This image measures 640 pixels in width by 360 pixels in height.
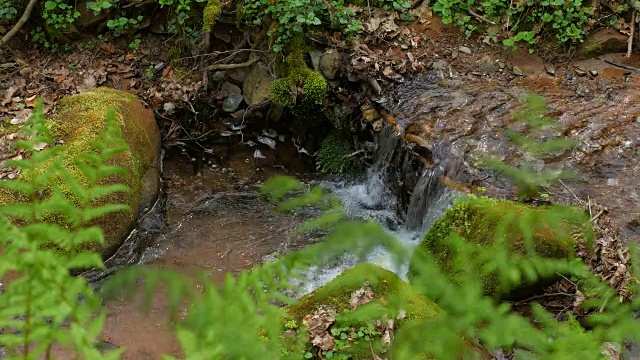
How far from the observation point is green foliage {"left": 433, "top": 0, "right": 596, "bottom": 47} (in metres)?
6.93

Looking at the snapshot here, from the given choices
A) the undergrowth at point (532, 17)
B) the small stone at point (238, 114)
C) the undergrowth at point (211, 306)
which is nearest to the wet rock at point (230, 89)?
the small stone at point (238, 114)

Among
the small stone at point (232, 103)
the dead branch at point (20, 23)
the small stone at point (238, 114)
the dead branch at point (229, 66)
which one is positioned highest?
the dead branch at point (20, 23)

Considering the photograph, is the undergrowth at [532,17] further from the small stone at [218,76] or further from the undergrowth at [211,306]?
the undergrowth at [211,306]

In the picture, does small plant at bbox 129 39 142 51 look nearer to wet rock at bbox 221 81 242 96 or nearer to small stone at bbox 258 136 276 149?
wet rock at bbox 221 81 242 96

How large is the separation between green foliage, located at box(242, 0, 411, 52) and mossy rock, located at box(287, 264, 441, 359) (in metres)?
3.99

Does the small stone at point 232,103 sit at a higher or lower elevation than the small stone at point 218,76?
lower

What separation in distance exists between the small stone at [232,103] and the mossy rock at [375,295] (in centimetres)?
448

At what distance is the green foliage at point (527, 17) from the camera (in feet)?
22.7

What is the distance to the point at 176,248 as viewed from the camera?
5.81m

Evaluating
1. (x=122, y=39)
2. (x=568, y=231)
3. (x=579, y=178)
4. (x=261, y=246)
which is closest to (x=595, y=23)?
(x=579, y=178)

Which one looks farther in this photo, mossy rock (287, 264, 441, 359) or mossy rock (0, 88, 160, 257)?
mossy rock (0, 88, 160, 257)

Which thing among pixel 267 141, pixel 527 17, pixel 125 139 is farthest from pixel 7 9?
pixel 527 17

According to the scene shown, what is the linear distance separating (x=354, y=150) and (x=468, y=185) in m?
1.99

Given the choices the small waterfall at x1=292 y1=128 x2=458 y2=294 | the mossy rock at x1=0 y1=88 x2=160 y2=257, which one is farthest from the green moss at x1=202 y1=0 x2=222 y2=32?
the small waterfall at x1=292 y1=128 x2=458 y2=294
